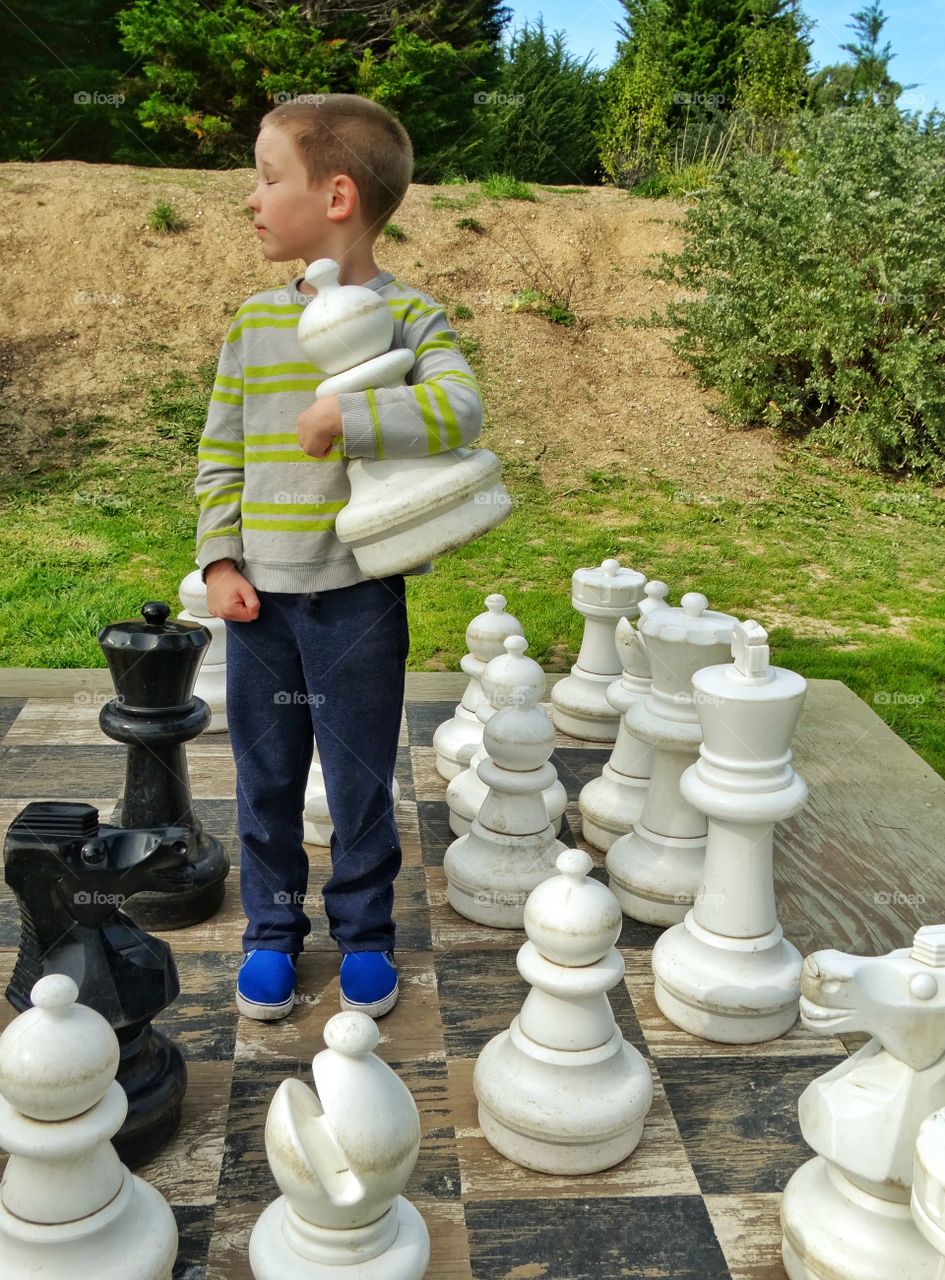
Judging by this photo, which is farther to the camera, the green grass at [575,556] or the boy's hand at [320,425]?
the green grass at [575,556]

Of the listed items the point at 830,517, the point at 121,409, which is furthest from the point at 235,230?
the point at 830,517

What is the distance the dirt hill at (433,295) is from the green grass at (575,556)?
1.10ft

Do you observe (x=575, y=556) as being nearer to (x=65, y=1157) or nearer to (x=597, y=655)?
(x=597, y=655)

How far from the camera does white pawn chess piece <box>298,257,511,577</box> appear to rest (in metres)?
1.72

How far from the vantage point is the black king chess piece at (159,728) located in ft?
7.02

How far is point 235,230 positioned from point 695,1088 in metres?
8.18

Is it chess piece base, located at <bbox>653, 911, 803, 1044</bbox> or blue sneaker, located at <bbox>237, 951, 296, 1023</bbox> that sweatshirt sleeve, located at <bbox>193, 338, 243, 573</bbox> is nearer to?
blue sneaker, located at <bbox>237, 951, 296, 1023</bbox>

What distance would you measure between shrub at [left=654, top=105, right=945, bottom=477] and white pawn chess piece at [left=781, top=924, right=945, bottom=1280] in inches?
232

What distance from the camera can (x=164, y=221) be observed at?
8.66m

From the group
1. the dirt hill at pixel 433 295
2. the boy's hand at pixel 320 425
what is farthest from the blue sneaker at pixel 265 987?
the dirt hill at pixel 433 295

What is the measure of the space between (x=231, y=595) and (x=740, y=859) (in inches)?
37.4

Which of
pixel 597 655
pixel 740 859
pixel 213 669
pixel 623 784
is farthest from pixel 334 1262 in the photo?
pixel 597 655

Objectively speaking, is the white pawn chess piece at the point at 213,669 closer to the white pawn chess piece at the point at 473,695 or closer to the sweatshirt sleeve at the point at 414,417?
the white pawn chess piece at the point at 473,695

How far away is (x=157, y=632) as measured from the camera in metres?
2.15
